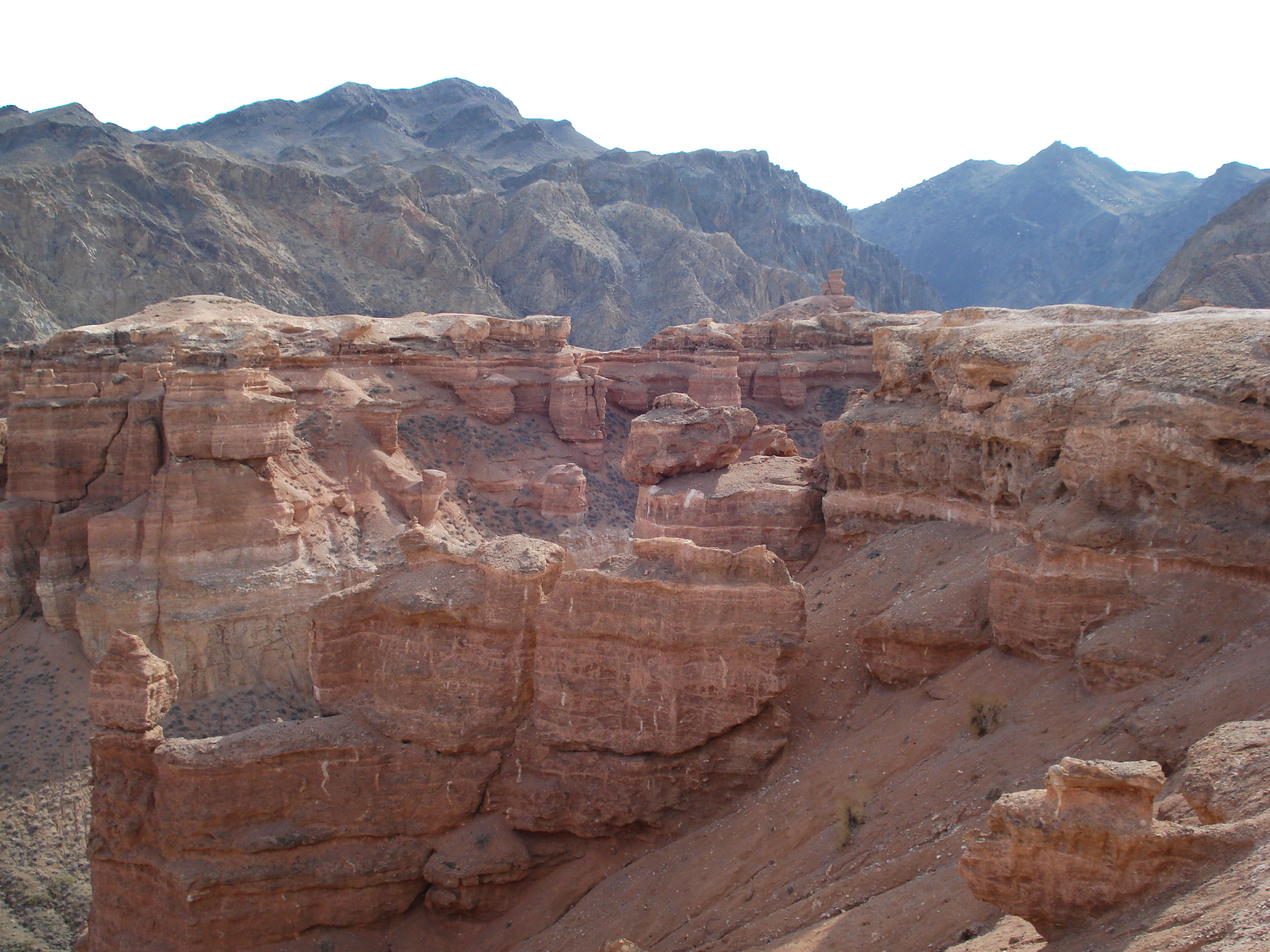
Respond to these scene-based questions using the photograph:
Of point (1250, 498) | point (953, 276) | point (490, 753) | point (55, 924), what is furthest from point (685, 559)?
point (953, 276)

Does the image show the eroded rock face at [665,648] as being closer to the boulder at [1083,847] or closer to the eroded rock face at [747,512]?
the boulder at [1083,847]

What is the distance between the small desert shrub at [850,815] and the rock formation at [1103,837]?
3.25m

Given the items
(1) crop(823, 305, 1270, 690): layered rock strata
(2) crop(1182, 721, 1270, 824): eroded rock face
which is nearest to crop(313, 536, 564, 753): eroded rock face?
(1) crop(823, 305, 1270, 690): layered rock strata

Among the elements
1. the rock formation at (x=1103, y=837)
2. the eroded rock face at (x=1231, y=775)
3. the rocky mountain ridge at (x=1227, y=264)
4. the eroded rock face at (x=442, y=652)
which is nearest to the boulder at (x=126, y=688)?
the eroded rock face at (x=442, y=652)

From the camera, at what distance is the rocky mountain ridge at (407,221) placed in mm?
65125

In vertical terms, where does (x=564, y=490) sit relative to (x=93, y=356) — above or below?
below

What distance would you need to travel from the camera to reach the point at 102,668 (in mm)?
13930

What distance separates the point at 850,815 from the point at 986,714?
7.01 feet

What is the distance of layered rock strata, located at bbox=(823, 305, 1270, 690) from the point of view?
11656 millimetres

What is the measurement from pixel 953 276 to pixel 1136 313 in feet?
386

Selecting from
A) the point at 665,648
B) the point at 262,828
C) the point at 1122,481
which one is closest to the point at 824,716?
the point at 665,648

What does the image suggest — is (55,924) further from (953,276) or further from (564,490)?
(953,276)

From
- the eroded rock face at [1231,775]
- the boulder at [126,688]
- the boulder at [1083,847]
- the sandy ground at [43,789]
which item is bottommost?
the sandy ground at [43,789]

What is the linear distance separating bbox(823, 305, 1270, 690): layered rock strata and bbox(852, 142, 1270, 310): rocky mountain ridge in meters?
94.6
